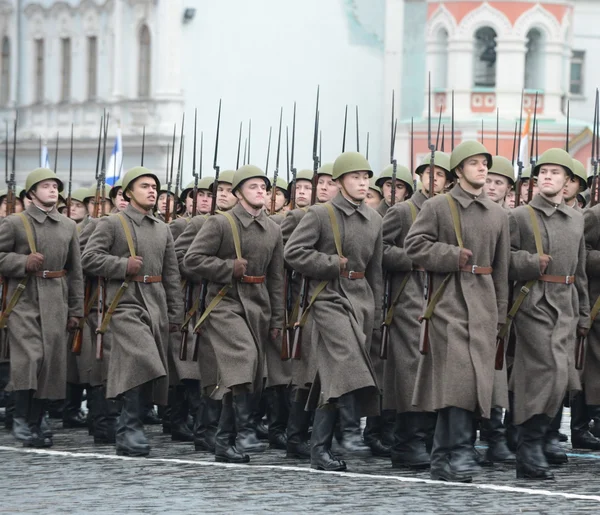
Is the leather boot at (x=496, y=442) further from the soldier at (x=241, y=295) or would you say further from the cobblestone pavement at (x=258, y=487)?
→ the soldier at (x=241, y=295)

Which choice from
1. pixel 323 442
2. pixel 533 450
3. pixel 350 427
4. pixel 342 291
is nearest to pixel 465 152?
pixel 342 291

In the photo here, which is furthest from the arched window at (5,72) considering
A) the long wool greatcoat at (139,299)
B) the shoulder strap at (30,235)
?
the long wool greatcoat at (139,299)

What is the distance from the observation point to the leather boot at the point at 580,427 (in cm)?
1628

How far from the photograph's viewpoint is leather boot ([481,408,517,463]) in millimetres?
15391

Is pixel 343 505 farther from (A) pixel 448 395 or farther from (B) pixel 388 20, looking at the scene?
(B) pixel 388 20

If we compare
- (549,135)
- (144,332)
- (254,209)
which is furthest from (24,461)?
(549,135)

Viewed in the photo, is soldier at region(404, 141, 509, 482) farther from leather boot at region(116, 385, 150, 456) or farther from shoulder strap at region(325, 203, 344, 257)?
leather boot at region(116, 385, 150, 456)

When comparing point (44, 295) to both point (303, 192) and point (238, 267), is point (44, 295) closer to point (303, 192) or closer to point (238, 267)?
point (238, 267)

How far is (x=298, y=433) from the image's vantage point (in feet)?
50.3

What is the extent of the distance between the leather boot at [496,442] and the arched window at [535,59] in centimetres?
3428

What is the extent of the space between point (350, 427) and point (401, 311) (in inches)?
33.1

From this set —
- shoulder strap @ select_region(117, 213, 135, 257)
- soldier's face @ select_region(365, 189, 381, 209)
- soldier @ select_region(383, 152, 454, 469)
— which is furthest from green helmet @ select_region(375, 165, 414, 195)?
shoulder strap @ select_region(117, 213, 135, 257)

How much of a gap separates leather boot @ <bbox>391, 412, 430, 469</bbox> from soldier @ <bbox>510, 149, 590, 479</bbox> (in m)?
0.68

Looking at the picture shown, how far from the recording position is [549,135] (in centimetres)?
4794
